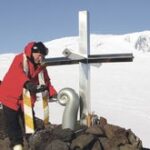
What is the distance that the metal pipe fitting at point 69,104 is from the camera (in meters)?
6.89

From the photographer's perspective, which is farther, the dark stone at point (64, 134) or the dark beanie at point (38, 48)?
the dark stone at point (64, 134)

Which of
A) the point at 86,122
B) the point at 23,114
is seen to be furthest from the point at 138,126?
the point at 23,114

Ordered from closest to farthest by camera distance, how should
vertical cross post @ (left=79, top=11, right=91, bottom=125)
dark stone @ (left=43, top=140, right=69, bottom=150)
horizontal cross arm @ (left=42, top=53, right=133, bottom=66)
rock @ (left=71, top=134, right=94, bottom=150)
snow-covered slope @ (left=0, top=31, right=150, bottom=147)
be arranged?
dark stone @ (left=43, top=140, right=69, bottom=150) → rock @ (left=71, top=134, right=94, bottom=150) → horizontal cross arm @ (left=42, top=53, right=133, bottom=66) → vertical cross post @ (left=79, top=11, right=91, bottom=125) → snow-covered slope @ (left=0, top=31, right=150, bottom=147)

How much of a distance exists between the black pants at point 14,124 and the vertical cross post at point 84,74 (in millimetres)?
1184

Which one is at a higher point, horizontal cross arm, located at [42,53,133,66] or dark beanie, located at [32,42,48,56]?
dark beanie, located at [32,42,48,56]

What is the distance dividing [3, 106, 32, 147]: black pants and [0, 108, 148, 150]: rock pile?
353 mm

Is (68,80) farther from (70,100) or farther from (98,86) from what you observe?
(70,100)

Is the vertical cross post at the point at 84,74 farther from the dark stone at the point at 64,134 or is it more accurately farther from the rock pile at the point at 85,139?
the dark stone at the point at 64,134

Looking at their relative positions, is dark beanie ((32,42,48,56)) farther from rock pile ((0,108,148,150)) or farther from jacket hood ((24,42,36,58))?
rock pile ((0,108,148,150))

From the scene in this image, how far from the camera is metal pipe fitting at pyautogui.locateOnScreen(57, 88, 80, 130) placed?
22.6 feet

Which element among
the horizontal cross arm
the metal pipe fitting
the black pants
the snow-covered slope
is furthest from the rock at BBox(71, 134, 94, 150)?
the snow-covered slope

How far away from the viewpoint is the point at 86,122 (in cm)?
751

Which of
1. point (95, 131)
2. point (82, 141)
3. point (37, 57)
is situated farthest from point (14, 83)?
point (95, 131)

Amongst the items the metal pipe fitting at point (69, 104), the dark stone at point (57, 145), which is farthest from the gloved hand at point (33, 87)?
the dark stone at point (57, 145)
